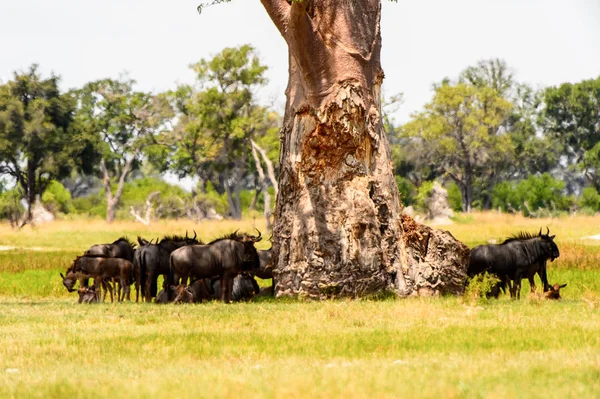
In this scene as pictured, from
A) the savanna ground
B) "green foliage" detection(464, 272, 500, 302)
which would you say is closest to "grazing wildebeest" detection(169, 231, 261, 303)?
the savanna ground

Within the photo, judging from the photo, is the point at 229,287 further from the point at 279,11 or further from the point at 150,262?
the point at 279,11

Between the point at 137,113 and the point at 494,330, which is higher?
the point at 137,113

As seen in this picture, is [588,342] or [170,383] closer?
[170,383]

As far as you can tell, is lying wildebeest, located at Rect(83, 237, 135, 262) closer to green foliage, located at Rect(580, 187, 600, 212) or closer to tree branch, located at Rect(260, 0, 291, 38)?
tree branch, located at Rect(260, 0, 291, 38)

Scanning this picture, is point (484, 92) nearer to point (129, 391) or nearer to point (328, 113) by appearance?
point (328, 113)

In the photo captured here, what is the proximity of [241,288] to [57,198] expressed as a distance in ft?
300

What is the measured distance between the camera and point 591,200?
9225cm

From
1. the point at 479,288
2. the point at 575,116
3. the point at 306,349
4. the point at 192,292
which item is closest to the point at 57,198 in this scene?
the point at 575,116

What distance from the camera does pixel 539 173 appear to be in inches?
4439

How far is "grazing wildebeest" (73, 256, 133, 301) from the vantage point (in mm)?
21453

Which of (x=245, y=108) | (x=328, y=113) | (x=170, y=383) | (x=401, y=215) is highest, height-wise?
(x=245, y=108)

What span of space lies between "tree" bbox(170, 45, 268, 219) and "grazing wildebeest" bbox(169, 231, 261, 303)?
5400 cm

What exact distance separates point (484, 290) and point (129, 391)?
36.7ft

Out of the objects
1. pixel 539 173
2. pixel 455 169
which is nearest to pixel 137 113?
pixel 455 169
